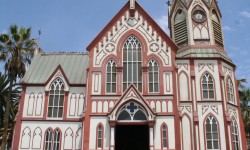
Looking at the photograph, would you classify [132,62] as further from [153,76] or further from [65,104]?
[65,104]

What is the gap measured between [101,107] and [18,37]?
14.9m

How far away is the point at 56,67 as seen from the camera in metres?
34.3

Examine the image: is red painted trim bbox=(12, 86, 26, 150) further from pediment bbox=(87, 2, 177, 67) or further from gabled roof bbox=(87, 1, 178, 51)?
gabled roof bbox=(87, 1, 178, 51)

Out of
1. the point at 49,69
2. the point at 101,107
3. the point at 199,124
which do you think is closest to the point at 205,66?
the point at 199,124

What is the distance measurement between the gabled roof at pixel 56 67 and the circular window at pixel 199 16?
13.3 meters

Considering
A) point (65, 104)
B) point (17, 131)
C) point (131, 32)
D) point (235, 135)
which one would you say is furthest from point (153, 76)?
point (17, 131)

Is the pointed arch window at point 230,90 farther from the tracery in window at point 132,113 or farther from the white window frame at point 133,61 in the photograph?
the tracery in window at point 132,113

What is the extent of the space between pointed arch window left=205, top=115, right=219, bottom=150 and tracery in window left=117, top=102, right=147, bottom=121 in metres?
6.20

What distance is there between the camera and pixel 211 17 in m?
34.4

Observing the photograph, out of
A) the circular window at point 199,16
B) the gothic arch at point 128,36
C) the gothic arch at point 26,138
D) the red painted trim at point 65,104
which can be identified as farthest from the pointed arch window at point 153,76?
the gothic arch at point 26,138

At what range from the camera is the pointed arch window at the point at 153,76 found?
28719mm

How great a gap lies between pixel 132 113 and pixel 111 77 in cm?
424

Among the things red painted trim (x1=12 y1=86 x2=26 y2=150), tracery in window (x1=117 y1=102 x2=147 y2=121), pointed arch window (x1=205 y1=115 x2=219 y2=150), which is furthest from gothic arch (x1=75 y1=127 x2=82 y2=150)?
pointed arch window (x1=205 y1=115 x2=219 y2=150)

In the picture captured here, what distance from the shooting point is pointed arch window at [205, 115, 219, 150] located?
28047 millimetres
